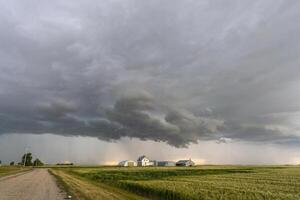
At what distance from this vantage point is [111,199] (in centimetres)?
2520

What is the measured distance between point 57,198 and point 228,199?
42.7 feet

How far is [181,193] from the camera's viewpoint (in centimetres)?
2923

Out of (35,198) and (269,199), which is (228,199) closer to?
(269,199)

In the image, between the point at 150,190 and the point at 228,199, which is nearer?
the point at 228,199

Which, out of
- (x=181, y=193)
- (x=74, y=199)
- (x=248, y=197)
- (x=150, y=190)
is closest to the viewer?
(x=74, y=199)

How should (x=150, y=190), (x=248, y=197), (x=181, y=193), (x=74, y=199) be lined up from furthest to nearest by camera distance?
(x=150, y=190) → (x=181, y=193) → (x=248, y=197) → (x=74, y=199)

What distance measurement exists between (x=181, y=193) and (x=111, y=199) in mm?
7097

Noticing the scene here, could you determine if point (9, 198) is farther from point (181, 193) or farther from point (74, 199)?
point (181, 193)

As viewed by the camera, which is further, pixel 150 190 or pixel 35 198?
Answer: pixel 150 190

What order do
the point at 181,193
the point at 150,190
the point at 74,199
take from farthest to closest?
the point at 150,190 → the point at 181,193 → the point at 74,199

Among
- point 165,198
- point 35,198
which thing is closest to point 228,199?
point 165,198

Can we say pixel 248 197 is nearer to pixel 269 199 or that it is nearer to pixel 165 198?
pixel 269 199

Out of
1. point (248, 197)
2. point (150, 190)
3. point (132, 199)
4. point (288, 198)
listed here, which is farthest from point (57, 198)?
point (288, 198)

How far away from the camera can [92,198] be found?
2503 centimetres
